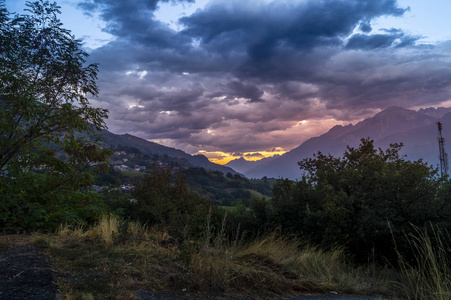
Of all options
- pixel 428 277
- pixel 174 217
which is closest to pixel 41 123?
pixel 174 217

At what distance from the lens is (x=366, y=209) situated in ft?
36.8

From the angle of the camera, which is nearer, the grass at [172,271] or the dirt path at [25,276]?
the dirt path at [25,276]

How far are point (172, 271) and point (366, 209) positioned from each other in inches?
330

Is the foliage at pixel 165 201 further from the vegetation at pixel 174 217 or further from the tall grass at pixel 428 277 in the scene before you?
the tall grass at pixel 428 277

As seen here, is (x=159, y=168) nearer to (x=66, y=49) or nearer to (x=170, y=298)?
(x=66, y=49)

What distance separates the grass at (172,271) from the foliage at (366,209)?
466cm

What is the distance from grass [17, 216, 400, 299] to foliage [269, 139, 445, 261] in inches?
184

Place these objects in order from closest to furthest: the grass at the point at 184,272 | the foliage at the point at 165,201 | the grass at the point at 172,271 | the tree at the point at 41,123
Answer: the grass at the point at 184,272
the grass at the point at 172,271
the tree at the point at 41,123
the foliage at the point at 165,201

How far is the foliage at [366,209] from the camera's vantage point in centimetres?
1077

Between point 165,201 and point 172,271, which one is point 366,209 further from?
point 172,271

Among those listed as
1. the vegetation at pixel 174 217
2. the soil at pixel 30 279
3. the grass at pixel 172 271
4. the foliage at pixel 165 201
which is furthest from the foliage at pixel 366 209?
the soil at pixel 30 279

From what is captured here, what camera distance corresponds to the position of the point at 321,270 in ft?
23.0

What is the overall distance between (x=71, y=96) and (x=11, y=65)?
5.26 ft

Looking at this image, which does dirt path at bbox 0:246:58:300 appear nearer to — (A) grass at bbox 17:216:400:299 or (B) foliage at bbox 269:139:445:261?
(A) grass at bbox 17:216:400:299
